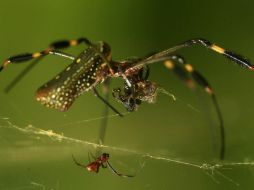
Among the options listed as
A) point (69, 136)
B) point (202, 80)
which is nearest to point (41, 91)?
point (69, 136)

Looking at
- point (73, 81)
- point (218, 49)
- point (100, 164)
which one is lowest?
point (100, 164)

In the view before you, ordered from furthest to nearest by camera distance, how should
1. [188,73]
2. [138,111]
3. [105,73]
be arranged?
[138,111], [105,73], [188,73]

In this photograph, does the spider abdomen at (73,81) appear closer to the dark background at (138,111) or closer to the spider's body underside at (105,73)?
the spider's body underside at (105,73)

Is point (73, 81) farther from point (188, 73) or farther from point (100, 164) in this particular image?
point (188, 73)

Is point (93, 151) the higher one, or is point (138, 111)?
point (138, 111)

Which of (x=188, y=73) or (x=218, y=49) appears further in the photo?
(x=218, y=49)

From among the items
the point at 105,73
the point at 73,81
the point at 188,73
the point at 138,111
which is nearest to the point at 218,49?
the point at 188,73

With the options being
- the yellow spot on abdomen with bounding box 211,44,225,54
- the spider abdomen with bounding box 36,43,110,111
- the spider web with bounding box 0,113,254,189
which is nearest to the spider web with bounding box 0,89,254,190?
the spider web with bounding box 0,113,254,189
